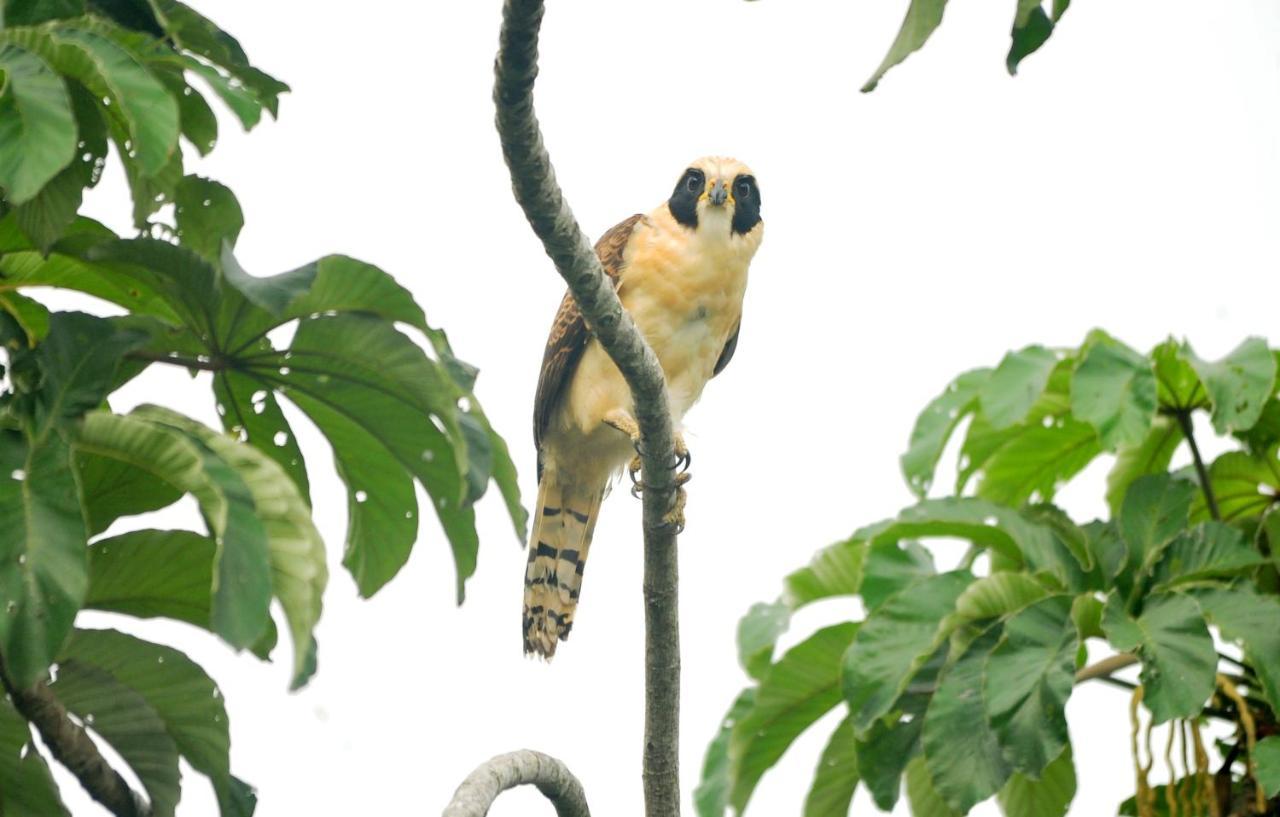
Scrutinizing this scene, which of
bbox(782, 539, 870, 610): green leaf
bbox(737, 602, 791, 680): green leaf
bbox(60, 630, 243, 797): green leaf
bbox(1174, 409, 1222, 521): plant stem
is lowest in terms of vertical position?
bbox(60, 630, 243, 797): green leaf

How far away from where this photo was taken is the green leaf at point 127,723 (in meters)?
1.91

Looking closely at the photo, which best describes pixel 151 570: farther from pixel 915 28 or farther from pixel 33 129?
pixel 915 28

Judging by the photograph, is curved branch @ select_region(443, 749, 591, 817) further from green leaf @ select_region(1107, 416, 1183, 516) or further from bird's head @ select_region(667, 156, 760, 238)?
bird's head @ select_region(667, 156, 760, 238)

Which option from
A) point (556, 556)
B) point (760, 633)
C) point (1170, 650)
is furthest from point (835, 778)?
point (556, 556)

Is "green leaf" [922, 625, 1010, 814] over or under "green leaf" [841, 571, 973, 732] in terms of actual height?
under

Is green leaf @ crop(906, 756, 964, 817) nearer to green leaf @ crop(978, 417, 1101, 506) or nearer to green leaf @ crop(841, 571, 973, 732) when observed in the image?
green leaf @ crop(841, 571, 973, 732)

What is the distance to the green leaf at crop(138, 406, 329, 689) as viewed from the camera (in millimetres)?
1476

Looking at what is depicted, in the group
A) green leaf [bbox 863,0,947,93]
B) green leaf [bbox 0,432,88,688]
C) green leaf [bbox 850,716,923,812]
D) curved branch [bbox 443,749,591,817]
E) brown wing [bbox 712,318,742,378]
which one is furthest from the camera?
brown wing [bbox 712,318,742,378]

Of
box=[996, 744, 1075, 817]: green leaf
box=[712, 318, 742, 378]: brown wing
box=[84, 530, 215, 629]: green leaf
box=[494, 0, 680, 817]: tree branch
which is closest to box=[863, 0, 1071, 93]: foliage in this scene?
box=[494, 0, 680, 817]: tree branch

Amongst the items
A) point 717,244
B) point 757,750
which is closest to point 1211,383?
point 757,750

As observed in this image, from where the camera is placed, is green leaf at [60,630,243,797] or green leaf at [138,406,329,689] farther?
green leaf at [60,630,243,797]

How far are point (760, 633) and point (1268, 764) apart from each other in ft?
3.45

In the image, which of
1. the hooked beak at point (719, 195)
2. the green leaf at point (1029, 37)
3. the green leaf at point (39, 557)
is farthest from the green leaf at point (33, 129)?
the hooked beak at point (719, 195)

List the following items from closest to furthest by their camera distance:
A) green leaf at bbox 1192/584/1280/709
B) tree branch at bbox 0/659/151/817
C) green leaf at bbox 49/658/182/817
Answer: tree branch at bbox 0/659/151/817 < green leaf at bbox 49/658/182/817 < green leaf at bbox 1192/584/1280/709
